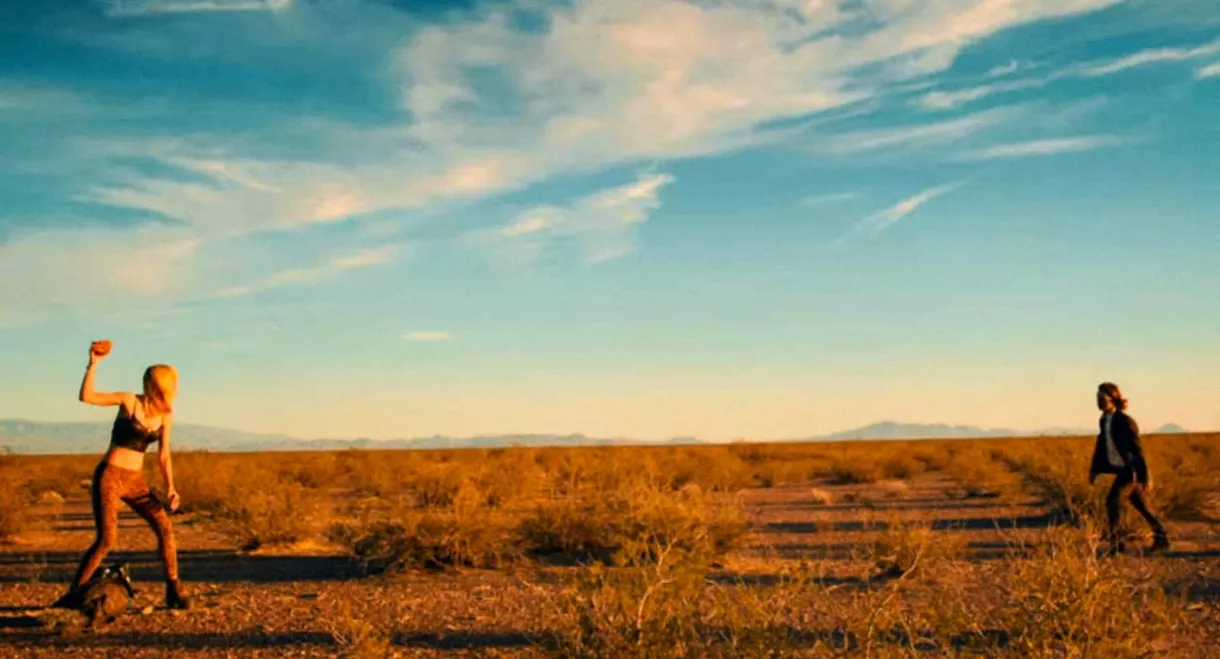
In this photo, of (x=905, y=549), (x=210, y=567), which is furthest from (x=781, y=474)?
(x=210, y=567)

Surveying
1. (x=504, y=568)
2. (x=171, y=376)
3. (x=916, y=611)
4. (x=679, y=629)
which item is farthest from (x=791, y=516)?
(x=679, y=629)

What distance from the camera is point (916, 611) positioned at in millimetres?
8312

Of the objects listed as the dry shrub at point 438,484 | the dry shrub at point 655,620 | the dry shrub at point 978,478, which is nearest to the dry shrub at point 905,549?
the dry shrub at point 655,620

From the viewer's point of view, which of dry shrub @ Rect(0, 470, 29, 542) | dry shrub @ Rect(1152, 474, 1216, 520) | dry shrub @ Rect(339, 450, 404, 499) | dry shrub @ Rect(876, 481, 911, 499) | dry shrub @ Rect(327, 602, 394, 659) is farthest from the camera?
dry shrub @ Rect(339, 450, 404, 499)

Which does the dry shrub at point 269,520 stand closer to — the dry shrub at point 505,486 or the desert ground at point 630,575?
the desert ground at point 630,575

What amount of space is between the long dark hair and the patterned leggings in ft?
33.1

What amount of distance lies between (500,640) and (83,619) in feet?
11.4

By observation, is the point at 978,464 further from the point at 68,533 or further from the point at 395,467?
the point at 68,533

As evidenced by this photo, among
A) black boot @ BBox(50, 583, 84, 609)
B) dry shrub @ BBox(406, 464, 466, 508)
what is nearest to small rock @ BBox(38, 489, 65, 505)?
dry shrub @ BBox(406, 464, 466, 508)

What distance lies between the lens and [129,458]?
8070mm

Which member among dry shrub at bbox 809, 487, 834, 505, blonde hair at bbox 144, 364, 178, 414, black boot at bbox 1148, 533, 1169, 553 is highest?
blonde hair at bbox 144, 364, 178, 414

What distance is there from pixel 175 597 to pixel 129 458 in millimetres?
1520

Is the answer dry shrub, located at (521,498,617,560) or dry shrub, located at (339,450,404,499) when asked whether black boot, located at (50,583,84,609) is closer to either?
dry shrub, located at (521,498,617,560)

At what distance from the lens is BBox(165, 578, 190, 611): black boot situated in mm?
8742
